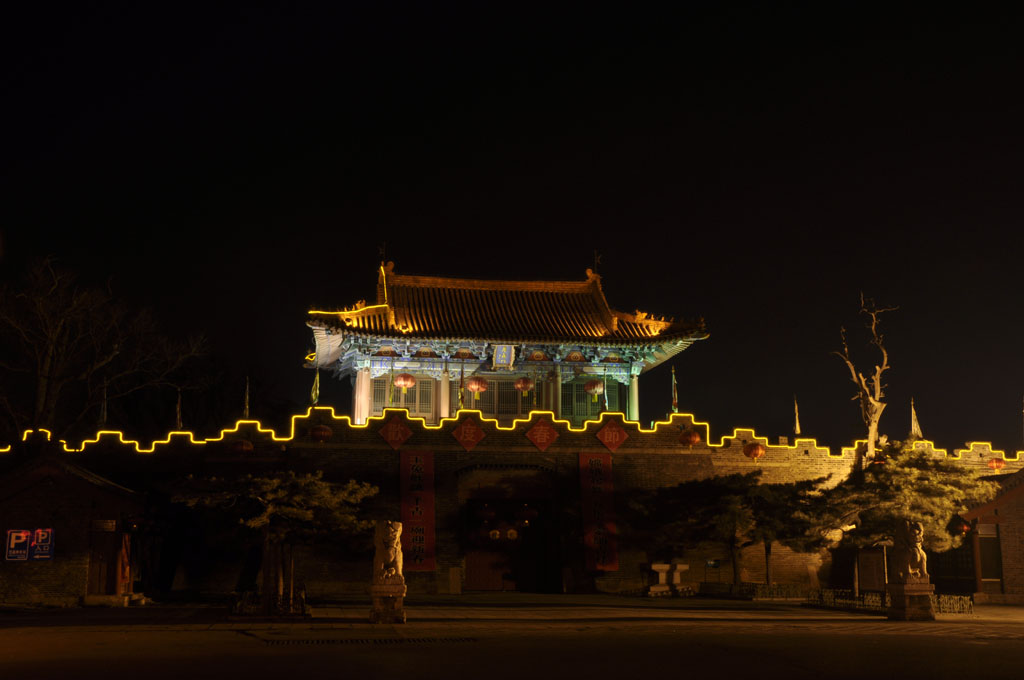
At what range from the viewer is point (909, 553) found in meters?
20.5

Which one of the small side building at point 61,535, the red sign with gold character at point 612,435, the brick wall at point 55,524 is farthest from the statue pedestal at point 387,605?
the red sign with gold character at point 612,435

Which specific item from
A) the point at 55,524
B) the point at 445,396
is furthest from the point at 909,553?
the point at 55,524

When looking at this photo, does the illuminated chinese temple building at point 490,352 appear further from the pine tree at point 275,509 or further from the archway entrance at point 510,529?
the pine tree at point 275,509

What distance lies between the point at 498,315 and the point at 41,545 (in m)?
14.5

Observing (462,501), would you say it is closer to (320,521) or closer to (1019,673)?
(320,521)

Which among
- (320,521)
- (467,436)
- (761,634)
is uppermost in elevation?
(467,436)

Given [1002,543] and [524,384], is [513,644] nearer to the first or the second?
[1002,543]

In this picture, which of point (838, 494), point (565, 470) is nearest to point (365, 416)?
point (565, 470)

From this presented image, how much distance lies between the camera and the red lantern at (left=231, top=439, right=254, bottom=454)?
24.8m

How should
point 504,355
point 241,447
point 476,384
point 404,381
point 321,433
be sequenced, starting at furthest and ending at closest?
point 504,355 → point 476,384 → point 404,381 → point 321,433 → point 241,447

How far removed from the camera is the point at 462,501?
26.3 metres

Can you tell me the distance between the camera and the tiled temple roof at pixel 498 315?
2956 centimetres

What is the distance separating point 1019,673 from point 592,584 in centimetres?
1411

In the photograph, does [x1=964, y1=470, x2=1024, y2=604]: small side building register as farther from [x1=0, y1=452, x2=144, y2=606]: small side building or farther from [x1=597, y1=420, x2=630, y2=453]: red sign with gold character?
[x1=0, y1=452, x2=144, y2=606]: small side building
